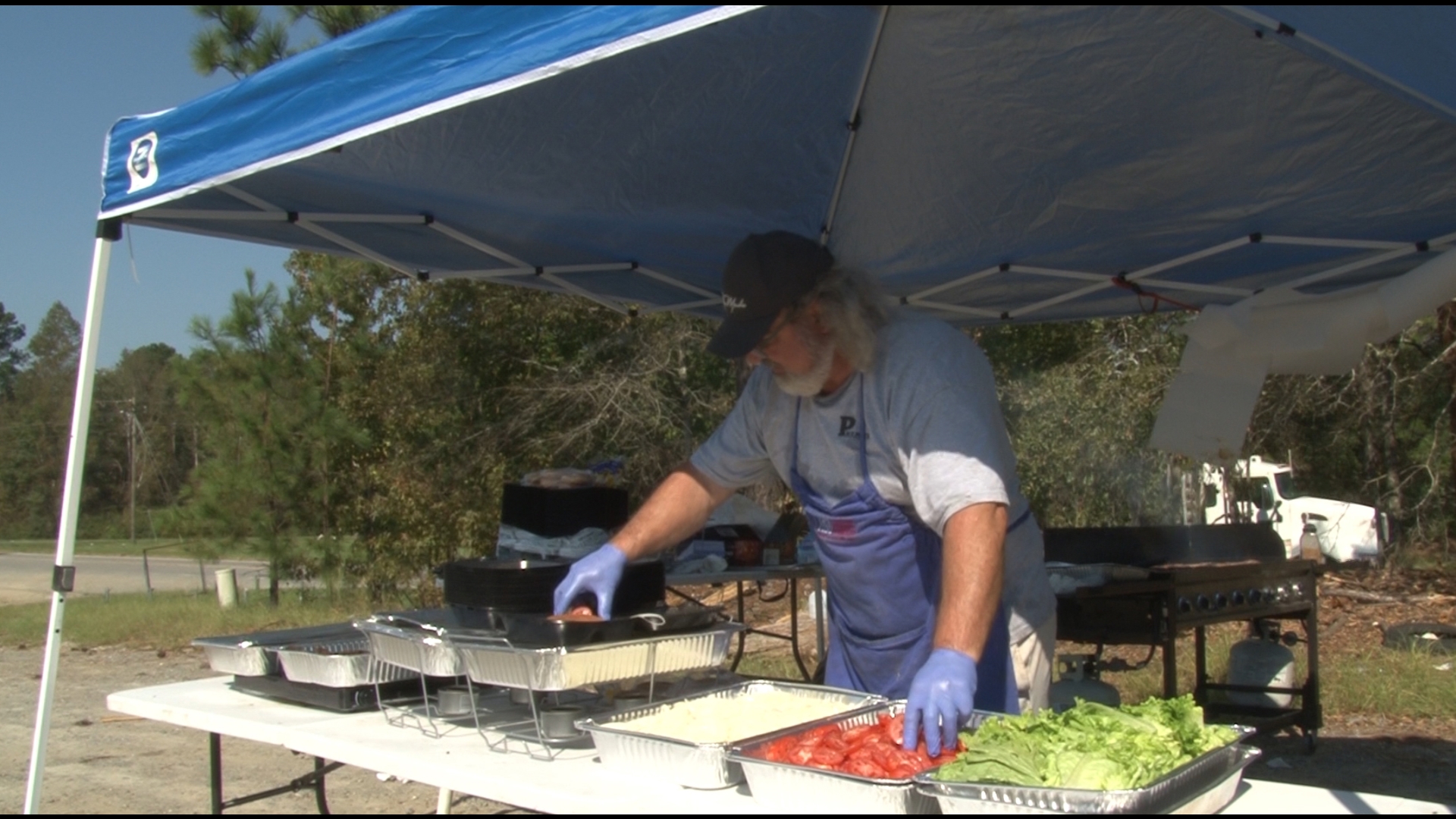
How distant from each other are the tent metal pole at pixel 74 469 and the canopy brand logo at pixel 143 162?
0.17 meters

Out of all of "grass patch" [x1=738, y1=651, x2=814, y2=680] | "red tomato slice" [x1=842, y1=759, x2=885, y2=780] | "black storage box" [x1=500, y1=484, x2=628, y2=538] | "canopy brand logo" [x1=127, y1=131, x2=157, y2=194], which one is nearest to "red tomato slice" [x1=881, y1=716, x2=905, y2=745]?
"red tomato slice" [x1=842, y1=759, x2=885, y2=780]

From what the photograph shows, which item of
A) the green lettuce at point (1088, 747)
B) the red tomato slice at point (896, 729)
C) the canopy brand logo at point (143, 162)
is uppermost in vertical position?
the canopy brand logo at point (143, 162)

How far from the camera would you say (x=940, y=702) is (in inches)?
68.8

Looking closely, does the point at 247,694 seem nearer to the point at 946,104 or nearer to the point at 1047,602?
the point at 1047,602

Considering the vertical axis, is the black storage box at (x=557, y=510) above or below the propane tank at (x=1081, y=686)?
above

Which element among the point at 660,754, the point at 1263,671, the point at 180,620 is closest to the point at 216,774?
the point at 660,754

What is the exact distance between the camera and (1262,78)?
109 inches

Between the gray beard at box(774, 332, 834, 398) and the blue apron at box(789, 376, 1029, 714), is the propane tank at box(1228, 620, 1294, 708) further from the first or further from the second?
the gray beard at box(774, 332, 834, 398)

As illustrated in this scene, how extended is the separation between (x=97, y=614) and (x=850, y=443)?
1211 cm

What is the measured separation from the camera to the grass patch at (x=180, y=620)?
10172 millimetres

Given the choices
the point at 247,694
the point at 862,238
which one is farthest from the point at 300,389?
the point at 247,694

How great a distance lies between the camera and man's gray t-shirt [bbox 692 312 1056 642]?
6.87 ft

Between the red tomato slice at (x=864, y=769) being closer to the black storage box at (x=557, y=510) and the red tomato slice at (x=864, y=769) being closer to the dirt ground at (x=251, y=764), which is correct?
the black storage box at (x=557, y=510)

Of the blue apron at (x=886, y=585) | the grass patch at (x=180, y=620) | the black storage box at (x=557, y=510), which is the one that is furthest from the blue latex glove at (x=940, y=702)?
the grass patch at (x=180, y=620)
